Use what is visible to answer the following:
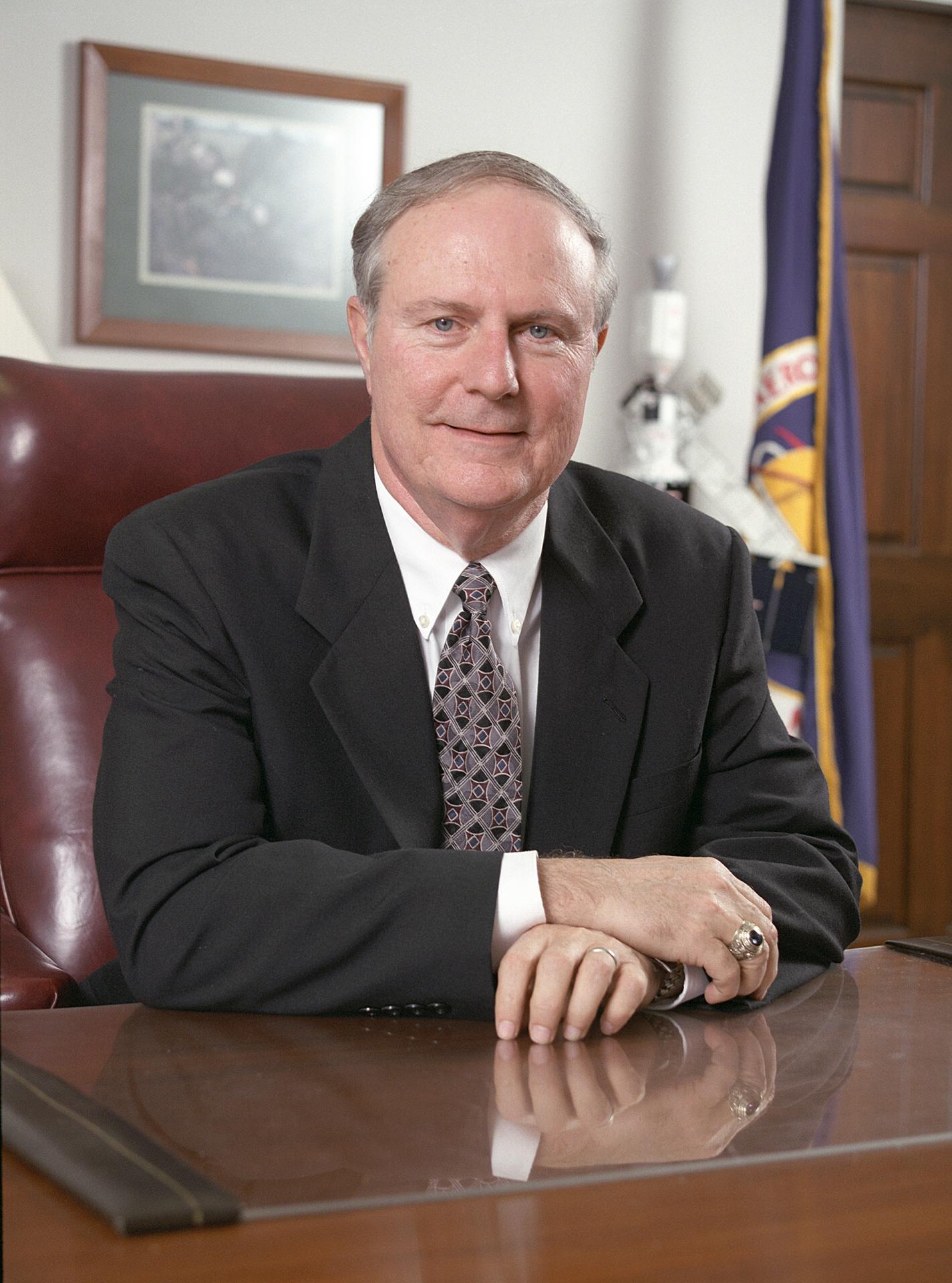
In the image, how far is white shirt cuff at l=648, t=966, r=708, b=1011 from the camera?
1.05m

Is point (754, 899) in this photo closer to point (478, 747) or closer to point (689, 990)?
point (689, 990)

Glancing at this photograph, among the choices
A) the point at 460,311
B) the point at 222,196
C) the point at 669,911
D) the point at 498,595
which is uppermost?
the point at 222,196

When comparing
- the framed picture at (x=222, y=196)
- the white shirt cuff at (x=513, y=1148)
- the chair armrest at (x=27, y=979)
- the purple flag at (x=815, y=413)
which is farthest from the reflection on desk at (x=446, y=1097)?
the framed picture at (x=222, y=196)

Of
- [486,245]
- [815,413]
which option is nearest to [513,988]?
[486,245]

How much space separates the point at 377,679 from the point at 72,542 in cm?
56

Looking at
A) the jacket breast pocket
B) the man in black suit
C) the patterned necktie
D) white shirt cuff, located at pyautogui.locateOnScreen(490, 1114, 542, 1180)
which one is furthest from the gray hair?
white shirt cuff, located at pyautogui.locateOnScreen(490, 1114, 542, 1180)

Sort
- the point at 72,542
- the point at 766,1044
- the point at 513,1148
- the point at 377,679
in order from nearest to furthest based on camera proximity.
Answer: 1. the point at 513,1148
2. the point at 766,1044
3. the point at 377,679
4. the point at 72,542

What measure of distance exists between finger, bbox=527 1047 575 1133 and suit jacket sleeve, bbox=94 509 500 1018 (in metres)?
0.09

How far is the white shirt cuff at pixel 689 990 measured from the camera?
3.45 ft

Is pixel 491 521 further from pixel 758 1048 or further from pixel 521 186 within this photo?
pixel 758 1048

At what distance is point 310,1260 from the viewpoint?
59 cm

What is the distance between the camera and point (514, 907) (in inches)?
41.4

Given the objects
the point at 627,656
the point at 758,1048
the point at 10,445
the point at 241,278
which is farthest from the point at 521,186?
the point at 241,278

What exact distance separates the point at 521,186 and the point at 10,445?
69 centimetres
